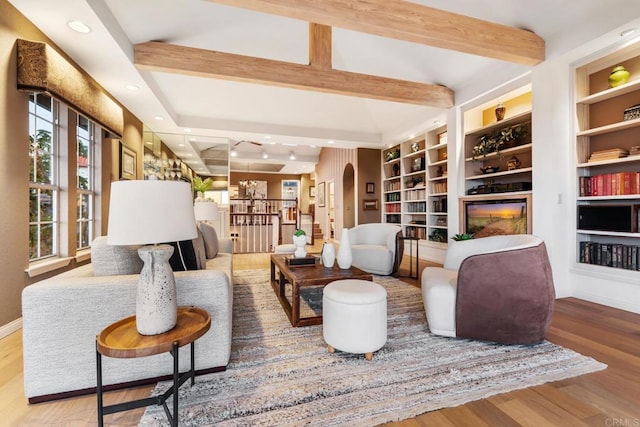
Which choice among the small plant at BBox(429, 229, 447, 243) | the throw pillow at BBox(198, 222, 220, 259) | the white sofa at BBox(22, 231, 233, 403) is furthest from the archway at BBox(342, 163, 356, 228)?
the white sofa at BBox(22, 231, 233, 403)

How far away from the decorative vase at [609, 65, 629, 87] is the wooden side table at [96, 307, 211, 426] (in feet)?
14.3

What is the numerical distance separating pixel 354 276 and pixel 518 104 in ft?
12.7

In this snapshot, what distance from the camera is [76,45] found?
2.91 metres

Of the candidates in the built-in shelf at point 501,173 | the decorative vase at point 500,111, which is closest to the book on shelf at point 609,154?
the built-in shelf at point 501,173

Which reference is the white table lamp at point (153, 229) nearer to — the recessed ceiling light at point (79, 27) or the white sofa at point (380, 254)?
the recessed ceiling light at point (79, 27)

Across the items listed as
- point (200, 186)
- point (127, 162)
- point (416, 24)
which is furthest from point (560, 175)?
point (200, 186)

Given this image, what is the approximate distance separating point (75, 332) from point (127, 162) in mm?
4059

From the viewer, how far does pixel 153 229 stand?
4.07 feet

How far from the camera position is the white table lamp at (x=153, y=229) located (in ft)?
4.04

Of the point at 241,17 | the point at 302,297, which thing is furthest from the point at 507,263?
the point at 241,17

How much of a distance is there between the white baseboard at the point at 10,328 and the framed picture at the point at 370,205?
643cm

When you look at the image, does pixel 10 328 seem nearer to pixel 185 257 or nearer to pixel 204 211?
pixel 185 257

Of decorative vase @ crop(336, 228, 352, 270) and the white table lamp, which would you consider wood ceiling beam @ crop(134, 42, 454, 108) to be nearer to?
decorative vase @ crop(336, 228, 352, 270)

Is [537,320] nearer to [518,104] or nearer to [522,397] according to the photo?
[522,397]
